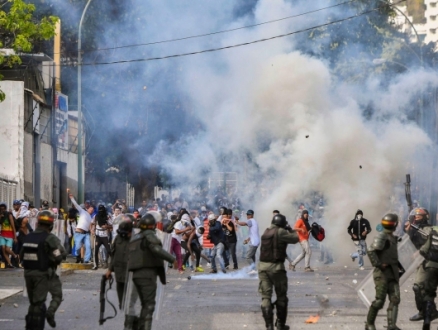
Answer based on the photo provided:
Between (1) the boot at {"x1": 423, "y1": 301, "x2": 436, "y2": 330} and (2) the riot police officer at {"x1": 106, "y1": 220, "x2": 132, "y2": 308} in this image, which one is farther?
(1) the boot at {"x1": 423, "y1": 301, "x2": 436, "y2": 330}

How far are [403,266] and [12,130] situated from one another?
21.7 m

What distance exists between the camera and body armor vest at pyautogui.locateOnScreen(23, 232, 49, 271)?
35.8 ft

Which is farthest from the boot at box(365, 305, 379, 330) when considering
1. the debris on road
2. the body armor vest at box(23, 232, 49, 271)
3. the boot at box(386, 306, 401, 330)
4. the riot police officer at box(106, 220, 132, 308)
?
the body armor vest at box(23, 232, 49, 271)

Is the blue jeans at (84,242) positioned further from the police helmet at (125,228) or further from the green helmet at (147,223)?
the green helmet at (147,223)

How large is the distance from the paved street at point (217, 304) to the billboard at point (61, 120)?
1522cm

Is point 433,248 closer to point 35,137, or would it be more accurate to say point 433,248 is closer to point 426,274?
point 426,274

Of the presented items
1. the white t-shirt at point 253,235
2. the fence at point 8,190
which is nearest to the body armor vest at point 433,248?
the white t-shirt at point 253,235

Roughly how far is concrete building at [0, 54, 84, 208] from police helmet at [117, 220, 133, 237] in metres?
17.7

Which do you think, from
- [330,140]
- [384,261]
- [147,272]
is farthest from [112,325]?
[330,140]

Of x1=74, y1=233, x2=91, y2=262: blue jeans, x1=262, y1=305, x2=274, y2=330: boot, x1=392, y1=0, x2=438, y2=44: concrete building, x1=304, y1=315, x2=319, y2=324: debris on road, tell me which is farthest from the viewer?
x1=392, y1=0, x2=438, y2=44: concrete building

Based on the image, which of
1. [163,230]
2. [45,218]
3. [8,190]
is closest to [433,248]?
[45,218]

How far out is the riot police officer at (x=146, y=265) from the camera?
10750 millimetres

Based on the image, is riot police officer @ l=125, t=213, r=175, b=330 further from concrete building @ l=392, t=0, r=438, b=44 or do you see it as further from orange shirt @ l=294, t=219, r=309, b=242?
concrete building @ l=392, t=0, r=438, b=44

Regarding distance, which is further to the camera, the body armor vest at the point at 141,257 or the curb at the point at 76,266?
the curb at the point at 76,266
